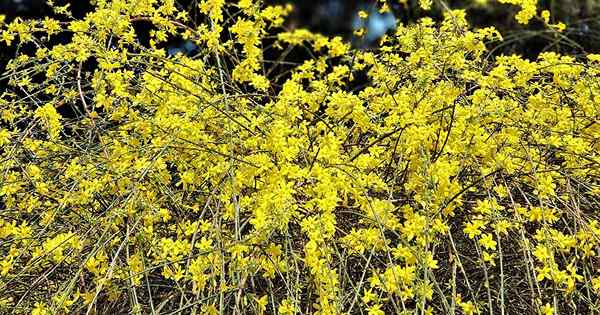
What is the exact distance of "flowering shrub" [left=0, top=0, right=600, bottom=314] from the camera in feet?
5.97

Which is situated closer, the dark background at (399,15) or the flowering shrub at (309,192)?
the flowering shrub at (309,192)

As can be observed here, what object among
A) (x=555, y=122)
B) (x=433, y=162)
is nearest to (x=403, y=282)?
(x=433, y=162)

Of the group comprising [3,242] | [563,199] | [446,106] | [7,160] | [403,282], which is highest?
[446,106]

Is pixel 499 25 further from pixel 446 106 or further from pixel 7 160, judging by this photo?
pixel 7 160

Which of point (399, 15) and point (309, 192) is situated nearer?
point (309, 192)

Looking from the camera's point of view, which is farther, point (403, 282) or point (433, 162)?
point (433, 162)

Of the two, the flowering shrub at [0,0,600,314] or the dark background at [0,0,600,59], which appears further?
the dark background at [0,0,600,59]

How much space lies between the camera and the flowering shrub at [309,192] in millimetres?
1818

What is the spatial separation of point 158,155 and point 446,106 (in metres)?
0.70

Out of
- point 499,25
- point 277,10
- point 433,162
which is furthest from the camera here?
point 499,25

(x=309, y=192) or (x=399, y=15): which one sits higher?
(x=309, y=192)

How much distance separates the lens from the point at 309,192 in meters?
1.96

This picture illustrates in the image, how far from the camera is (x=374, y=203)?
6.21 feet

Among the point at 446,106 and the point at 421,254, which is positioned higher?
the point at 446,106
